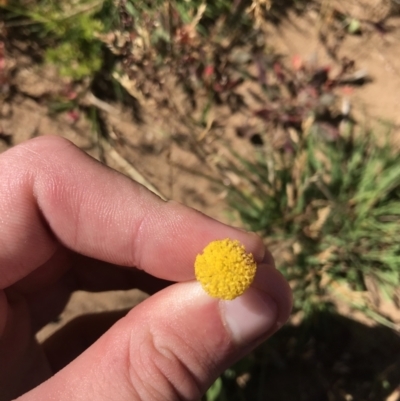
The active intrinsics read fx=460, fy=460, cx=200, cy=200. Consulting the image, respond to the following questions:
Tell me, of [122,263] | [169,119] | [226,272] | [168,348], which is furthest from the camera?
[169,119]

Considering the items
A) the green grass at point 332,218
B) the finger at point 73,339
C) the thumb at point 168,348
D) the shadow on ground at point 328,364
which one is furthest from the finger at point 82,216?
the shadow on ground at point 328,364

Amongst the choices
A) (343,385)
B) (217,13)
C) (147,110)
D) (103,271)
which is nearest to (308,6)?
(217,13)

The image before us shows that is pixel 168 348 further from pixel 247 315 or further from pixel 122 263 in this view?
pixel 122 263

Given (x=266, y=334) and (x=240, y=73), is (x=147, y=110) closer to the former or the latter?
(x=240, y=73)

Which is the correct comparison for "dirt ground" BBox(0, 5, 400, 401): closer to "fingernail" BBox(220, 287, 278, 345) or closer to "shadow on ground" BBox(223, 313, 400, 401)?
"shadow on ground" BBox(223, 313, 400, 401)

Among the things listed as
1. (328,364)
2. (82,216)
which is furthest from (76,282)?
(328,364)
